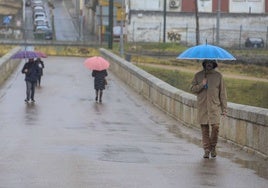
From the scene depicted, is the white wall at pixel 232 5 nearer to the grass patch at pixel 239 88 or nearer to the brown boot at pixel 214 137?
the grass patch at pixel 239 88

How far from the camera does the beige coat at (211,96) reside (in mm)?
11742

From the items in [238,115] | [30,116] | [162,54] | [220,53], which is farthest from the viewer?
[162,54]

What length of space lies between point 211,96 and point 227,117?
3.09 meters

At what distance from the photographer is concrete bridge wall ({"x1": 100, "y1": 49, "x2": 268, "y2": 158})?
12656 mm

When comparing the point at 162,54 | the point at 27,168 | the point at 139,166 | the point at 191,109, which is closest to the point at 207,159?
the point at 139,166

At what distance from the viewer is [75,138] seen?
14.7 metres

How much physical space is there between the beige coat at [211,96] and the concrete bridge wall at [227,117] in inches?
37.5

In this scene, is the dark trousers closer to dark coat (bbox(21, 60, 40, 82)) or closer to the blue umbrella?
dark coat (bbox(21, 60, 40, 82))

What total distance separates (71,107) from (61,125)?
4937mm

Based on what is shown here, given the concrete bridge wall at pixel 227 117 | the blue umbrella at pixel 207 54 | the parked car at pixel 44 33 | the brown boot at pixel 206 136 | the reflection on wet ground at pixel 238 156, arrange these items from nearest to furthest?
1. the reflection on wet ground at pixel 238 156
2. the blue umbrella at pixel 207 54
3. the brown boot at pixel 206 136
4. the concrete bridge wall at pixel 227 117
5. the parked car at pixel 44 33

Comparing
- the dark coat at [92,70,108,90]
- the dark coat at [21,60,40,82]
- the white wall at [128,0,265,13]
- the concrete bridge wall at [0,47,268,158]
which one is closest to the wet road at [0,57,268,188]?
the concrete bridge wall at [0,47,268,158]

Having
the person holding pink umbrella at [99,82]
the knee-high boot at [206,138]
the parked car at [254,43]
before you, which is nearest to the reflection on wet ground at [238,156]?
the knee-high boot at [206,138]

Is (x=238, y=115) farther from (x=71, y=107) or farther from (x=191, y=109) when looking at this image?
(x=71, y=107)

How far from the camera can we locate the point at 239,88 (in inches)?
1409
